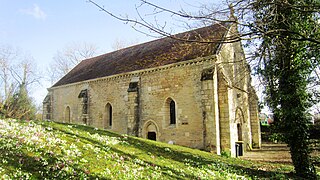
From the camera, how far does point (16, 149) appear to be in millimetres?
6102

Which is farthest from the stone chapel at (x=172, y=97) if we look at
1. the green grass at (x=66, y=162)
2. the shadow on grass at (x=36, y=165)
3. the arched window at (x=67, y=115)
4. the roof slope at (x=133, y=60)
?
the shadow on grass at (x=36, y=165)

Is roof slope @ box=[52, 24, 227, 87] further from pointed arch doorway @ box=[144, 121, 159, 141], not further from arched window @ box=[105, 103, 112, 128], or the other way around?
pointed arch doorway @ box=[144, 121, 159, 141]

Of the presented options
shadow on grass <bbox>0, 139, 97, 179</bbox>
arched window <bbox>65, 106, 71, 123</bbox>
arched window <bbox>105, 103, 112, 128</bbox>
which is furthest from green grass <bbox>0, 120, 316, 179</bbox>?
arched window <bbox>65, 106, 71, 123</bbox>

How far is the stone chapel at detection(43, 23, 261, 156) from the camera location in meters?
16.3

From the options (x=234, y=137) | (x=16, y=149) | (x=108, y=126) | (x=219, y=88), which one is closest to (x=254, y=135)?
(x=234, y=137)

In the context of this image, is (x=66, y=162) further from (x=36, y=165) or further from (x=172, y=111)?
(x=172, y=111)

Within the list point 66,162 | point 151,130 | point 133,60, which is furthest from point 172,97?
point 66,162

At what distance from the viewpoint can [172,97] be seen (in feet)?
60.3

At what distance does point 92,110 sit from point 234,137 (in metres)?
14.2

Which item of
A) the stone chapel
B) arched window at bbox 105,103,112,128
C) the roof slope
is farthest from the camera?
arched window at bbox 105,103,112,128

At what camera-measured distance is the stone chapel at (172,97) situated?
1627cm

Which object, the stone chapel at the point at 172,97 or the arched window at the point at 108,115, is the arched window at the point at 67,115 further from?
the arched window at the point at 108,115

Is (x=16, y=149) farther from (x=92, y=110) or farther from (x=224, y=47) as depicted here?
(x=92, y=110)

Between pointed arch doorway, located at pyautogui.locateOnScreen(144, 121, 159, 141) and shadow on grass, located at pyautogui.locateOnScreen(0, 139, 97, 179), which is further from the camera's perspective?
pointed arch doorway, located at pyautogui.locateOnScreen(144, 121, 159, 141)
